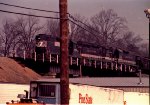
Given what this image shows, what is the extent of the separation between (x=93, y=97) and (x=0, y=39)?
193 ft

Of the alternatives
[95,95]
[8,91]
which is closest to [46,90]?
[95,95]

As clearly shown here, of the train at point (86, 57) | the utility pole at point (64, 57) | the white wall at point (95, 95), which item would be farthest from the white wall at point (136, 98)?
the utility pole at point (64, 57)

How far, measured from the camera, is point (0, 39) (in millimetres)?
81562

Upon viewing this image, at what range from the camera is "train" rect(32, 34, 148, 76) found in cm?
4984

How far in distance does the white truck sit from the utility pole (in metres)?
5.12

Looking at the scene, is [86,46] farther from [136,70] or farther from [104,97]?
[104,97]

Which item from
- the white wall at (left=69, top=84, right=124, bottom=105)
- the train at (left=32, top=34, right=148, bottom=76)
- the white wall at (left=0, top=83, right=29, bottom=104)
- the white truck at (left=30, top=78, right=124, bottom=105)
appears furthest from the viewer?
the train at (left=32, top=34, right=148, bottom=76)

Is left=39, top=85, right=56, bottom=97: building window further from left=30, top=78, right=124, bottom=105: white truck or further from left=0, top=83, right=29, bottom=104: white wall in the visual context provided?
left=0, top=83, right=29, bottom=104: white wall

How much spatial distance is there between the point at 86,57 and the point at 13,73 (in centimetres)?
1883

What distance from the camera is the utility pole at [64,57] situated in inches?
586

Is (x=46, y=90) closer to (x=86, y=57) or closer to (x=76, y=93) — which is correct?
(x=76, y=93)

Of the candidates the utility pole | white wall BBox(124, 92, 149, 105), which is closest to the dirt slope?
white wall BBox(124, 92, 149, 105)

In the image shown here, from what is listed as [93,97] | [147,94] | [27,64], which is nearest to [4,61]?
[27,64]

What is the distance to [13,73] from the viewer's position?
38906 millimetres
